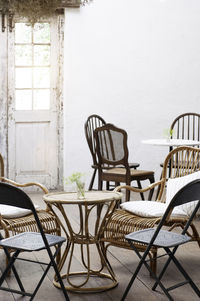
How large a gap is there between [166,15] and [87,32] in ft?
3.56

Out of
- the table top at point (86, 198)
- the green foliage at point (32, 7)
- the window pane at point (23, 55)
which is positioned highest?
Answer: the green foliage at point (32, 7)

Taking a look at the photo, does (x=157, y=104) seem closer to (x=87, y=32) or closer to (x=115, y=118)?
(x=115, y=118)

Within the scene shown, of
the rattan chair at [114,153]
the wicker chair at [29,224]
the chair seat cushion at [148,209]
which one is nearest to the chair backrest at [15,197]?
the wicker chair at [29,224]

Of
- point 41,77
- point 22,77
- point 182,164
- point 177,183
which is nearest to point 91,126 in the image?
point 41,77

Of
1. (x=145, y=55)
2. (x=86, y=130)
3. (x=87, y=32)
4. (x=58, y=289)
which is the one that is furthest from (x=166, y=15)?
(x=58, y=289)

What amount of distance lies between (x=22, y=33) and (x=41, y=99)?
87cm

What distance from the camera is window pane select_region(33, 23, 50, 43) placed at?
761 cm

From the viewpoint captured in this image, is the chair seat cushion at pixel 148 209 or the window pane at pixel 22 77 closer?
the chair seat cushion at pixel 148 209

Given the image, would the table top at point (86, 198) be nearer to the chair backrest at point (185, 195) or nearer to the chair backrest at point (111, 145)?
the chair backrest at point (185, 195)

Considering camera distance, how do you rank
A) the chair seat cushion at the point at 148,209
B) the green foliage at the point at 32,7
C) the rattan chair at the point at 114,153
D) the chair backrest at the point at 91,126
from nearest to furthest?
1. the chair seat cushion at the point at 148,209
2. the rattan chair at the point at 114,153
3. the chair backrest at the point at 91,126
4. the green foliage at the point at 32,7

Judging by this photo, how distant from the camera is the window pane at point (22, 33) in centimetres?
758

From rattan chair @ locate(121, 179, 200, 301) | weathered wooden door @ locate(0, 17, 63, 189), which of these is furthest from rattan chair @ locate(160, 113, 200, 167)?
rattan chair @ locate(121, 179, 200, 301)

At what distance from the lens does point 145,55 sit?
25.7ft

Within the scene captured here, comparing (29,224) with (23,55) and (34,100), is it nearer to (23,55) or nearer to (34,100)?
(34,100)
